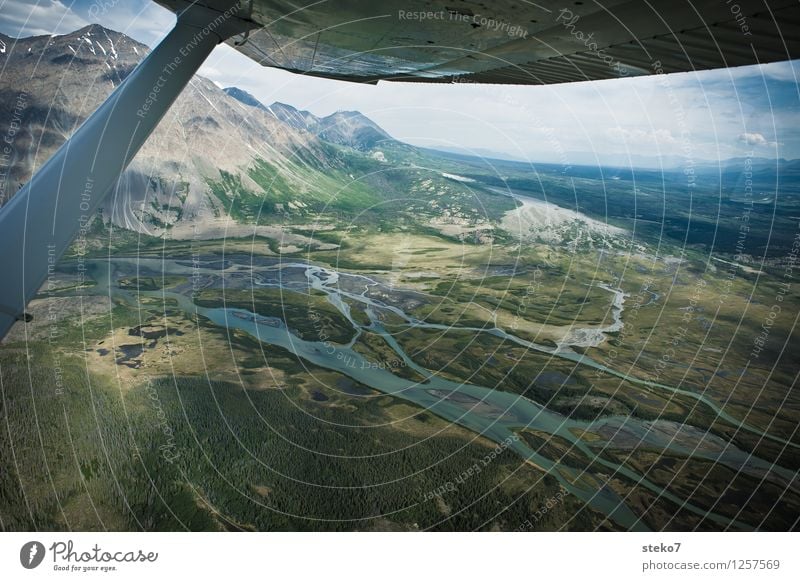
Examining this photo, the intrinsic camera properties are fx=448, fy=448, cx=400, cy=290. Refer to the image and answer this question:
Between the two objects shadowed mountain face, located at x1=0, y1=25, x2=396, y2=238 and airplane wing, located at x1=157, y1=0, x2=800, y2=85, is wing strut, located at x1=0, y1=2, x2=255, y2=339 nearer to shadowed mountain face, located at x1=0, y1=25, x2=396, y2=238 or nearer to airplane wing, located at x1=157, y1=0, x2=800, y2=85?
airplane wing, located at x1=157, y1=0, x2=800, y2=85

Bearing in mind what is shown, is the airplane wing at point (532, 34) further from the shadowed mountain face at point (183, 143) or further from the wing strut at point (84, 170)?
the shadowed mountain face at point (183, 143)

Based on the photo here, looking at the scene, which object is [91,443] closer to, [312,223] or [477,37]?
[477,37]

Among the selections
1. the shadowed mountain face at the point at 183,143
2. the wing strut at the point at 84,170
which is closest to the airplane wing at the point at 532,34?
the wing strut at the point at 84,170

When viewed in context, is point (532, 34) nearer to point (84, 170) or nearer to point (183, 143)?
point (84, 170)

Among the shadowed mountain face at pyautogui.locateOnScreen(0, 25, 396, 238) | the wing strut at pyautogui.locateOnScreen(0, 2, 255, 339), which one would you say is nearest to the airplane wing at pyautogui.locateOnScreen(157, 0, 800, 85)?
the wing strut at pyautogui.locateOnScreen(0, 2, 255, 339)

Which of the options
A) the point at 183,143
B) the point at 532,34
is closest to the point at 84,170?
the point at 532,34

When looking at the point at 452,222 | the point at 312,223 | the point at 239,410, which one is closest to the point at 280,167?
the point at 312,223
